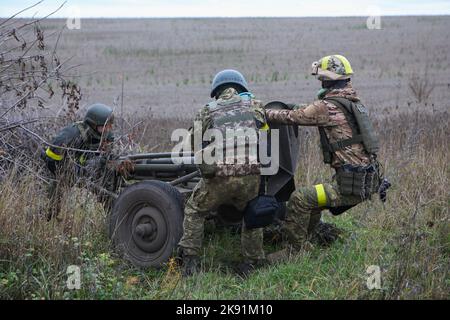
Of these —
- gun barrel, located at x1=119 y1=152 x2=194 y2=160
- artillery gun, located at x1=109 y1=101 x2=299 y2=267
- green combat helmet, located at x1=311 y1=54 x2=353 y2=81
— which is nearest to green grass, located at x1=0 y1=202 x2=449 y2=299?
artillery gun, located at x1=109 y1=101 x2=299 y2=267

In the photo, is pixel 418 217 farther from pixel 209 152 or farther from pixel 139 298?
pixel 139 298

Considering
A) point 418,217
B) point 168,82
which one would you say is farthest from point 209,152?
point 168,82

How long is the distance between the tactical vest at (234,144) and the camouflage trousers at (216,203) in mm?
97

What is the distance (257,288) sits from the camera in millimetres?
5551

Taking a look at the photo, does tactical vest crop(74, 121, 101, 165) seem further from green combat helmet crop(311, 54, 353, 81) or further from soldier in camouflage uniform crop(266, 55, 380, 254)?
green combat helmet crop(311, 54, 353, 81)

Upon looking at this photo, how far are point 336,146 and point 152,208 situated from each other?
190cm

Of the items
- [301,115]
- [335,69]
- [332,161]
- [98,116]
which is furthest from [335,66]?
[98,116]

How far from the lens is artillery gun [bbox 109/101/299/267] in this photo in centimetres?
615

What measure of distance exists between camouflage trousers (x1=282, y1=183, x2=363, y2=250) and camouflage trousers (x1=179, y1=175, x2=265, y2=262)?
0.51 m

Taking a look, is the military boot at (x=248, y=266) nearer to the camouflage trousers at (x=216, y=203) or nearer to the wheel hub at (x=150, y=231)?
the camouflage trousers at (x=216, y=203)

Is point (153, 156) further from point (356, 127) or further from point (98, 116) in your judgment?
point (356, 127)

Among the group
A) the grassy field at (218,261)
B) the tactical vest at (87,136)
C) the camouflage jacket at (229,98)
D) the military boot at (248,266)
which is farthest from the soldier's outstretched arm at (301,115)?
the tactical vest at (87,136)
